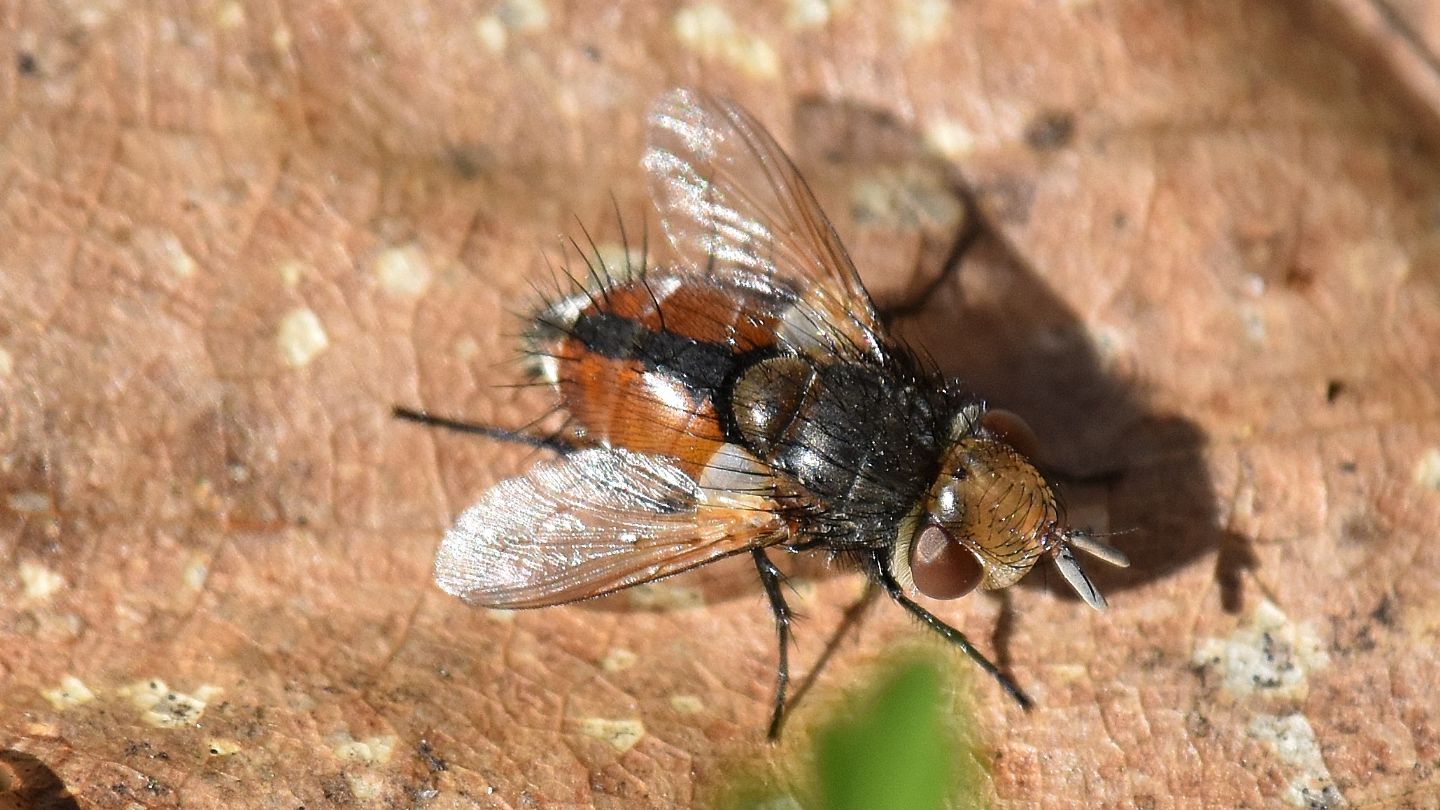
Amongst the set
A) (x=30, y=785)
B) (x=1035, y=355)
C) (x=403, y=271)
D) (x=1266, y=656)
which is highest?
(x=403, y=271)

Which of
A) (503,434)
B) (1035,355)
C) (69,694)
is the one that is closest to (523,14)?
(503,434)

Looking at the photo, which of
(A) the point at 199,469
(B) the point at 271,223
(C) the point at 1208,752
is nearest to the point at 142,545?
(A) the point at 199,469

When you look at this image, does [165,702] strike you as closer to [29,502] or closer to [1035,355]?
[29,502]

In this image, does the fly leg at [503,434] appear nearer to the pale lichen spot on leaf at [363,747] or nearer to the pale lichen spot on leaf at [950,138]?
the pale lichen spot on leaf at [363,747]

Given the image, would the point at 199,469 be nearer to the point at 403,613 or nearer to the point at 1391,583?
the point at 403,613

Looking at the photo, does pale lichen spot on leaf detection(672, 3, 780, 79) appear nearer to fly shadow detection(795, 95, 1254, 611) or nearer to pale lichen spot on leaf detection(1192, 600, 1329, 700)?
fly shadow detection(795, 95, 1254, 611)
